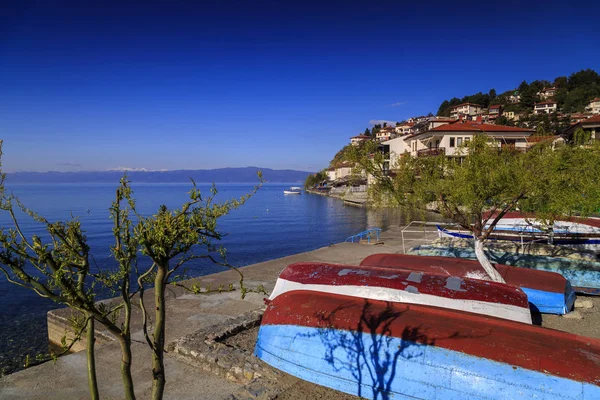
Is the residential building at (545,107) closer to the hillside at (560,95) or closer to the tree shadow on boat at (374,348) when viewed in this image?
the hillside at (560,95)

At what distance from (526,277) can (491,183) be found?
3161 millimetres

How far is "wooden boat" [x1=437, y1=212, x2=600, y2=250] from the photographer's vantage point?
18.3 m

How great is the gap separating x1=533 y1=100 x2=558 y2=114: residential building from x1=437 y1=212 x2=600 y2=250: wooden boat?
380ft

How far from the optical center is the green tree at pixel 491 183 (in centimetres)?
955

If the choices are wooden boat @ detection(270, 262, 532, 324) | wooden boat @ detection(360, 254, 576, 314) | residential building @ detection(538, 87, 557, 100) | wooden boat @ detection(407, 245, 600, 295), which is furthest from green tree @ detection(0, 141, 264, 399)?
residential building @ detection(538, 87, 557, 100)

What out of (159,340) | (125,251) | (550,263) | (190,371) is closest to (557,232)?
(550,263)

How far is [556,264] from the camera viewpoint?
13.5 metres

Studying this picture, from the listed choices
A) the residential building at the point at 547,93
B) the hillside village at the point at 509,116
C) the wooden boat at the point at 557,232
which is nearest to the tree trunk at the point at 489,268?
the wooden boat at the point at 557,232

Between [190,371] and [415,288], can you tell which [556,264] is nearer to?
[415,288]

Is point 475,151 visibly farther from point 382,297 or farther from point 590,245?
point 590,245

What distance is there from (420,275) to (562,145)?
617 centimetres

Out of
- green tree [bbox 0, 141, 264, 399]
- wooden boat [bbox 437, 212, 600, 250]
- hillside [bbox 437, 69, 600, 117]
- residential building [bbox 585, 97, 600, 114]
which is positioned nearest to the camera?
green tree [bbox 0, 141, 264, 399]

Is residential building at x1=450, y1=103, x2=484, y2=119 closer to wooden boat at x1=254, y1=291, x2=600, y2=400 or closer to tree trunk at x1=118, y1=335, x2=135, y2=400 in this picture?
wooden boat at x1=254, y1=291, x2=600, y2=400

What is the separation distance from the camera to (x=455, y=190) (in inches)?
406
